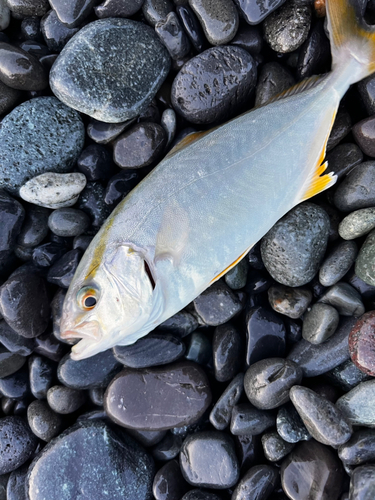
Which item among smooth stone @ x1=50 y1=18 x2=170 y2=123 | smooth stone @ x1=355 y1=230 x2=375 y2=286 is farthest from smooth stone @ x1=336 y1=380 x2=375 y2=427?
smooth stone @ x1=50 y1=18 x2=170 y2=123

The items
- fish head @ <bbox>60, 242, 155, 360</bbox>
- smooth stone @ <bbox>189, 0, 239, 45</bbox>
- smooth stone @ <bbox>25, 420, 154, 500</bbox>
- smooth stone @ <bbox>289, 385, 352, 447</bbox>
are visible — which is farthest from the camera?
smooth stone @ <bbox>189, 0, 239, 45</bbox>

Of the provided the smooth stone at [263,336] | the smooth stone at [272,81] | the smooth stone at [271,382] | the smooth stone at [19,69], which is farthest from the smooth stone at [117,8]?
the smooth stone at [271,382]

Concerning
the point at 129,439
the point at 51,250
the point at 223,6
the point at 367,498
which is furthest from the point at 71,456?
the point at 223,6

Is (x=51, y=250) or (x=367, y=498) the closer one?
(x=367, y=498)

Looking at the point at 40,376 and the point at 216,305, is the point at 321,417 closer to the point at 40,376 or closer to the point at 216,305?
the point at 216,305

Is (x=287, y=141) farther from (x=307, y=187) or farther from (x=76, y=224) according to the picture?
(x=76, y=224)

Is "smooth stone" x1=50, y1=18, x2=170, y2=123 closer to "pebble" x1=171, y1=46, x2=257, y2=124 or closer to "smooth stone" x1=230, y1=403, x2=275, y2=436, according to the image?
"pebble" x1=171, y1=46, x2=257, y2=124
